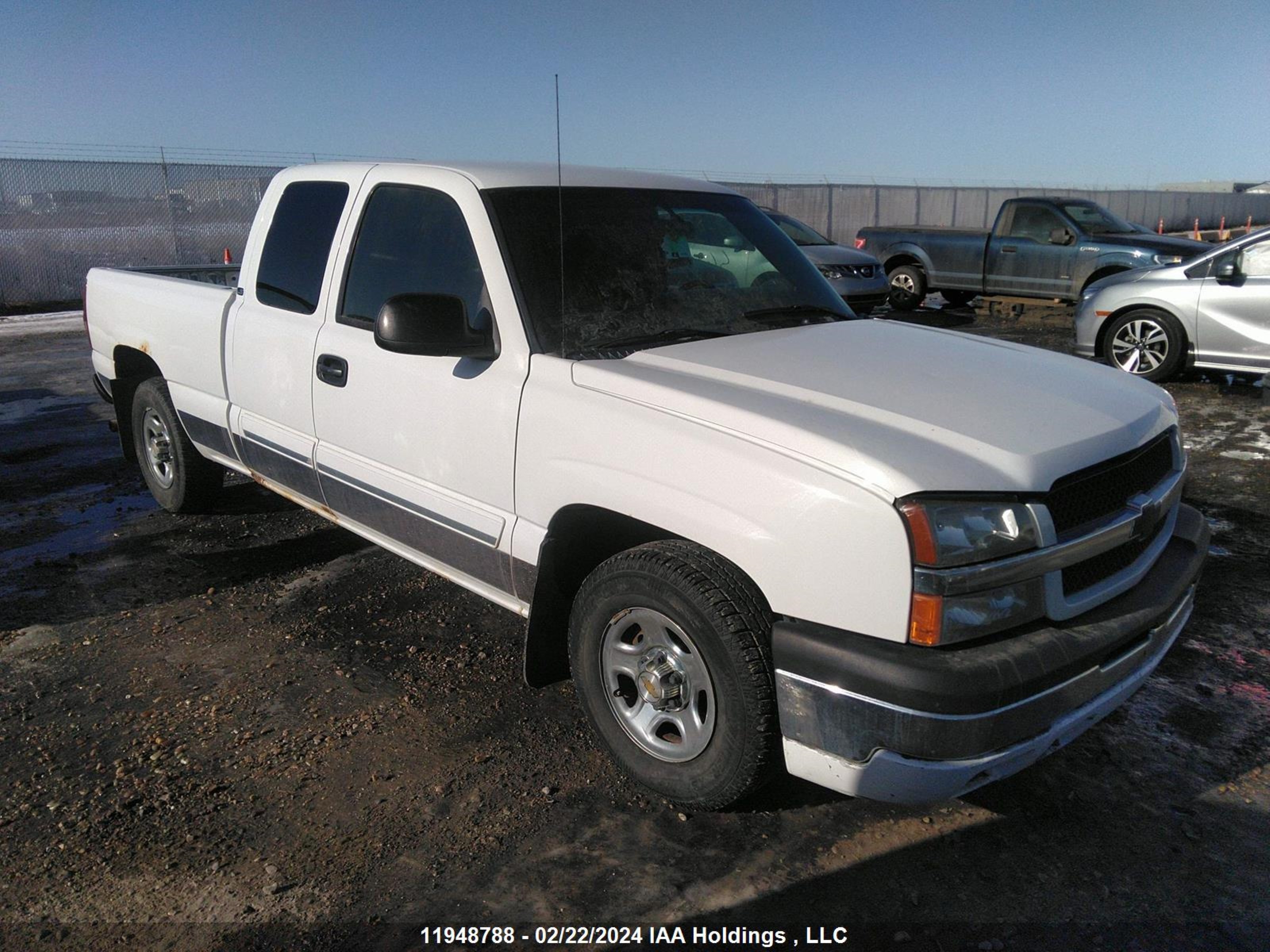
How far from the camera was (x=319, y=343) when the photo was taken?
3.99 meters

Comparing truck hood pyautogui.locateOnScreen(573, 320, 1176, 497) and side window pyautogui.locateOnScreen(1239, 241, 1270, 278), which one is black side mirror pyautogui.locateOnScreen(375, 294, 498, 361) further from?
side window pyautogui.locateOnScreen(1239, 241, 1270, 278)

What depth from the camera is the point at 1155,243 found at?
12.5 metres

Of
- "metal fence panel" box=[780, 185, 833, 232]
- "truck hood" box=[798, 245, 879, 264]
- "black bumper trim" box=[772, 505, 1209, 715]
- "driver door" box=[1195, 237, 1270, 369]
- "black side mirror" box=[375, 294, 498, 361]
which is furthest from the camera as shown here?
"metal fence panel" box=[780, 185, 833, 232]

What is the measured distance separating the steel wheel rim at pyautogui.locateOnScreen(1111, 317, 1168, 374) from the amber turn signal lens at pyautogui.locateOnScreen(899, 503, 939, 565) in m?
7.98

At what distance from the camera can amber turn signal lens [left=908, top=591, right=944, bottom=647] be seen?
2.32 m

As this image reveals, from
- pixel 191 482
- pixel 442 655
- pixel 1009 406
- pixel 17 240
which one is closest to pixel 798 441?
pixel 1009 406

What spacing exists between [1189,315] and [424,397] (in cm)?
800

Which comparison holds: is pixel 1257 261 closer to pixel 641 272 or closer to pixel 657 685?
pixel 641 272

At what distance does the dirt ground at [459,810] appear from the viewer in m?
2.54

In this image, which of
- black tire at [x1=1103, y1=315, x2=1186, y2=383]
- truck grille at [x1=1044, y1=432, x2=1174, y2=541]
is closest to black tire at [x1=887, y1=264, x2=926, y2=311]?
black tire at [x1=1103, y1=315, x2=1186, y2=383]

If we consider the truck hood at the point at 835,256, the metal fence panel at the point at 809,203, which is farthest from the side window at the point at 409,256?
the metal fence panel at the point at 809,203

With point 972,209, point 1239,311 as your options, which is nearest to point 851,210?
point 972,209

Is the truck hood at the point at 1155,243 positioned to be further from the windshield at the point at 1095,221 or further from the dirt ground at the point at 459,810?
the dirt ground at the point at 459,810

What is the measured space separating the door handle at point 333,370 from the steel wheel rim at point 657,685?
1.60m
